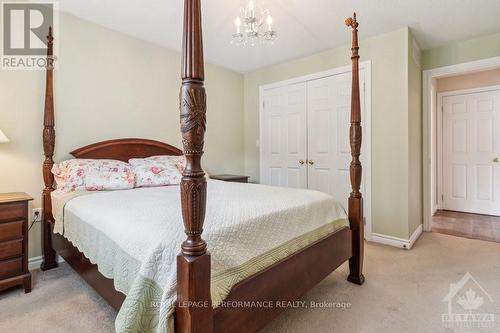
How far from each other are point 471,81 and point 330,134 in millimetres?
2829

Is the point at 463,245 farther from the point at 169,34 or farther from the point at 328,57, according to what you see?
the point at 169,34

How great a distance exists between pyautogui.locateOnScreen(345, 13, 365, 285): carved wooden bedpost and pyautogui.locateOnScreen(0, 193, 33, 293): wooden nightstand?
98.5 inches

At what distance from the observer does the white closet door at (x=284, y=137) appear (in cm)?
382

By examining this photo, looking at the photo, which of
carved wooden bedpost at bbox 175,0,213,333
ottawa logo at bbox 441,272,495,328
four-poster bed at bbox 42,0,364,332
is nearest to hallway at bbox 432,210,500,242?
ottawa logo at bbox 441,272,495,328

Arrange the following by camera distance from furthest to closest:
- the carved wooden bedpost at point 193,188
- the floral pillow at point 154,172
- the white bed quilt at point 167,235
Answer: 1. the floral pillow at point 154,172
2. the white bed quilt at point 167,235
3. the carved wooden bedpost at point 193,188

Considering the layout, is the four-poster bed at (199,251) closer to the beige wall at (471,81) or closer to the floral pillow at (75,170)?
the floral pillow at (75,170)

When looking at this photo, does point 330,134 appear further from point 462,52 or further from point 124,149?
point 124,149

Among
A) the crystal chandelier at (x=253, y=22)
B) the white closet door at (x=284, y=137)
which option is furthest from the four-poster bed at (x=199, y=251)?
the white closet door at (x=284, y=137)

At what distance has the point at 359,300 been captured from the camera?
188 centimetres

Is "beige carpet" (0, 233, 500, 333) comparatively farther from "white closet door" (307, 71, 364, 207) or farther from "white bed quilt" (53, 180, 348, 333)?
"white closet door" (307, 71, 364, 207)

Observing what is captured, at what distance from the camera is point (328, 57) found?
3.48 meters

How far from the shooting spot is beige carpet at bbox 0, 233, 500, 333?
63.3 inches

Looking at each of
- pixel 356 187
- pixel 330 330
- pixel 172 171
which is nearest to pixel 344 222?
pixel 356 187

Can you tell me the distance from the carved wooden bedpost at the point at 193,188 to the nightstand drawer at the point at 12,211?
1.73 meters
